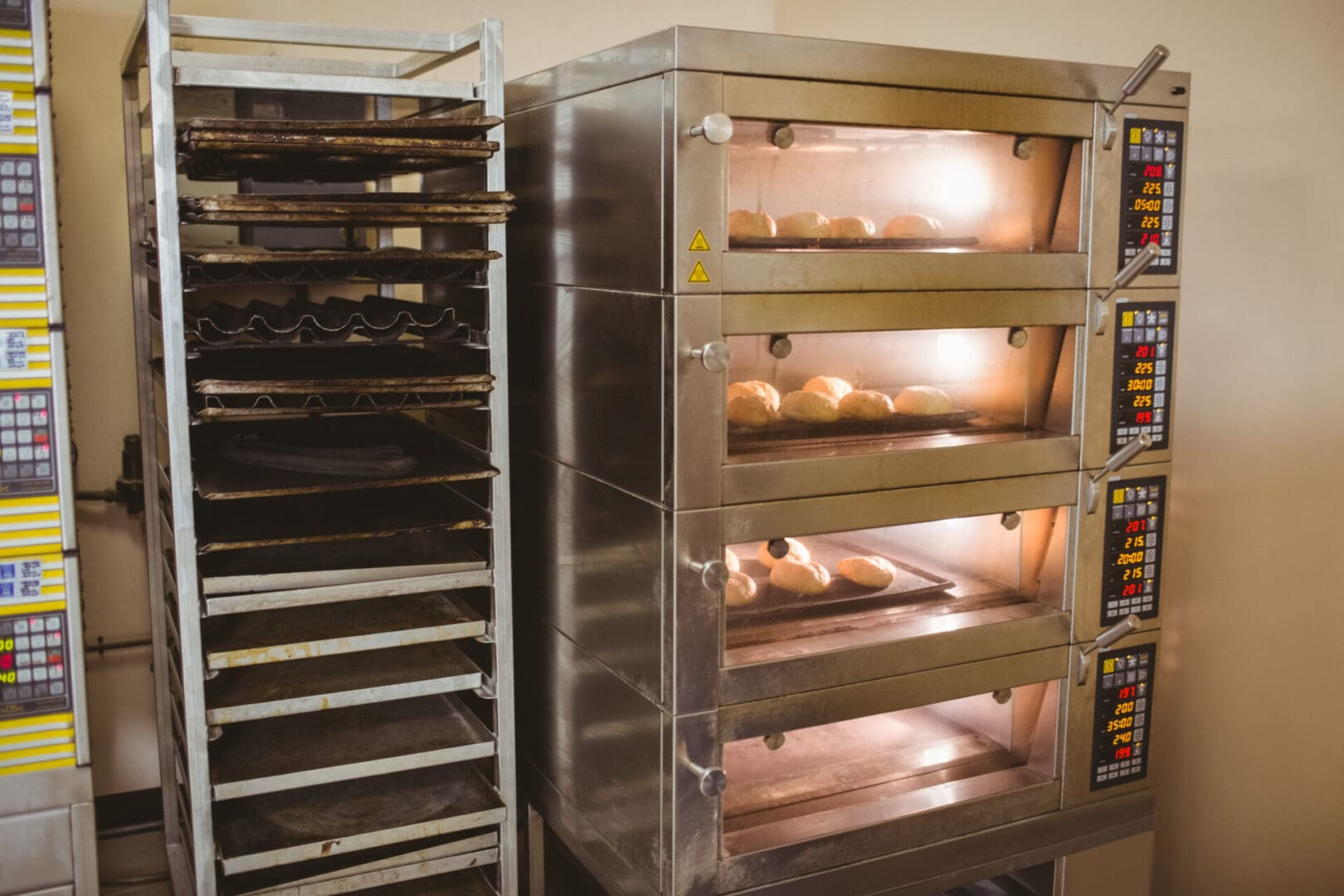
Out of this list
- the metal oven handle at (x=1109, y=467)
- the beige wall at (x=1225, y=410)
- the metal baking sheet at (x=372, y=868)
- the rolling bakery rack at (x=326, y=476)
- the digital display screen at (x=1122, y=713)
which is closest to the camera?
the rolling bakery rack at (x=326, y=476)

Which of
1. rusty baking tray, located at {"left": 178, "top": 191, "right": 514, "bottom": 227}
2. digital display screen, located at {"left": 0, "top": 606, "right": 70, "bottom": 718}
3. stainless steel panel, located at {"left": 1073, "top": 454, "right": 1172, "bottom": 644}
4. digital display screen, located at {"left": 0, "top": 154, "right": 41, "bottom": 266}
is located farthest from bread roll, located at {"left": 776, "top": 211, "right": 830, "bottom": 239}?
digital display screen, located at {"left": 0, "top": 606, "right": 70, "bottom": 718}

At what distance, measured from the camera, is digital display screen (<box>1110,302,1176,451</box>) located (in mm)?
2143

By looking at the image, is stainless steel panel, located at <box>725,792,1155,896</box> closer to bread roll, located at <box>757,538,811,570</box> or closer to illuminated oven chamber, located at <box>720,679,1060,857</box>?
illuminated oven chamber, located at <box>720,679,1060,857</box>

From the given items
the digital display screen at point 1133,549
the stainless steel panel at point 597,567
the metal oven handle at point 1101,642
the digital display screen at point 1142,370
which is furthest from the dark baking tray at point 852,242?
the metal oven handle at point 1101,642

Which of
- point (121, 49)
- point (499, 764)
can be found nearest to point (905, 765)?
point (499, 764)

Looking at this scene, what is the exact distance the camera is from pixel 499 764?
2.13 metres

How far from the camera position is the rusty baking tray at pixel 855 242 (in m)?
1.85

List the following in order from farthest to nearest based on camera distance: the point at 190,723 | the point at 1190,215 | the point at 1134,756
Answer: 1. the point at 1190,215
2. the point at 1134,756
3. the point at 190,723

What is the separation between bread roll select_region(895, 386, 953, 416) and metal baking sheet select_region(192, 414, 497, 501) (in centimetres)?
74

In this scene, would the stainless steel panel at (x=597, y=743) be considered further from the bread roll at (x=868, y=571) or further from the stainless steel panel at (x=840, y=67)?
the stainless steel panel at (x=840, y=67)

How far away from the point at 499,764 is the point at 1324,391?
1836mm

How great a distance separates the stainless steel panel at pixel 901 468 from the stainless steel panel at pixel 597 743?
1.36 ft

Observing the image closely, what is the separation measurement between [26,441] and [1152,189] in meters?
2.09

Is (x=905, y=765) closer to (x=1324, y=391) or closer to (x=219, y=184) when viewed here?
(x=1324, y=391)
